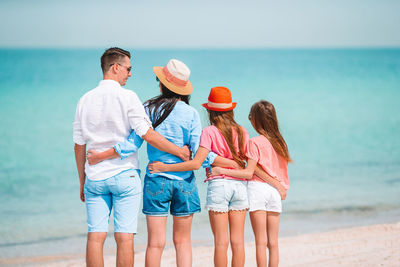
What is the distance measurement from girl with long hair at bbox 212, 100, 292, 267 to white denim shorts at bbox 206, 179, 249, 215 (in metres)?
0.11

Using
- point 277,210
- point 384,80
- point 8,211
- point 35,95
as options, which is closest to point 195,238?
point 277,210

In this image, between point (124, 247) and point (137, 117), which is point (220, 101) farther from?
point (124, 247)

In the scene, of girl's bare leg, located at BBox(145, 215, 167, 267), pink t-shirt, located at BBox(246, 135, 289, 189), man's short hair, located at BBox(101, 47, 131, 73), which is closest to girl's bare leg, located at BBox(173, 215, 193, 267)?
girl's bare leg, located at BBox(145, 215, 167, 267)

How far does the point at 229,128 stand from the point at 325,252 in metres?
2.36

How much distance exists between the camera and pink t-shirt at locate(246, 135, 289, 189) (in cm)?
367

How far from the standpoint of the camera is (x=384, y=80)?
129 feet

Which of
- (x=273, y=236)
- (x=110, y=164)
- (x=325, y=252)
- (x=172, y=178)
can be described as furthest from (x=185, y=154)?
(x=325, y=252)

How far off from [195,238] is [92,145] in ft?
11.3

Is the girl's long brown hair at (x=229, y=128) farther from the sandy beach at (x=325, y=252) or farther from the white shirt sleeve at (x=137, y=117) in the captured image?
the sandy beach at (x=325, y=252)

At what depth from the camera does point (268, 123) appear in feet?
12.3

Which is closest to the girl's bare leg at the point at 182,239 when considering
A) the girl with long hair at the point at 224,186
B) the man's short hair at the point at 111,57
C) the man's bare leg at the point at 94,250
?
the girl with long hair at the point at 224,186

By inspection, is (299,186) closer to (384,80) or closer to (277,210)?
(277,210)

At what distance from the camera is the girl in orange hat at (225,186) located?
11.7 ft

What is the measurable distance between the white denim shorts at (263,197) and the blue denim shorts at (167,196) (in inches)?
20.0
